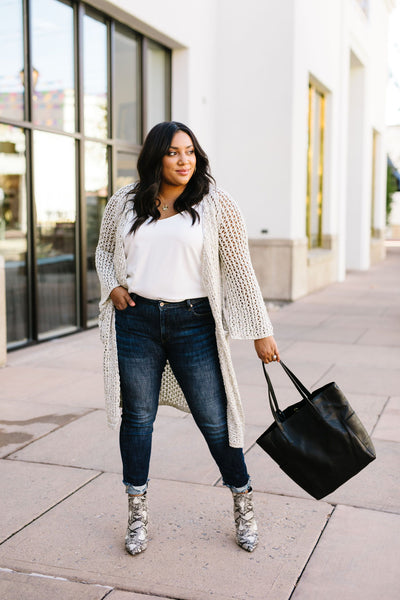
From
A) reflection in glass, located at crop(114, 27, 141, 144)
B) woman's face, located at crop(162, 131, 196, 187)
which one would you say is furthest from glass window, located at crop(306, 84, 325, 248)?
woman's face, located at crop(162, 131, 196, 187)

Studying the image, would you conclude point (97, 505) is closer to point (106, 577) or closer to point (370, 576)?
point (106, 577)

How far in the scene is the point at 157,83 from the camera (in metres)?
10.9

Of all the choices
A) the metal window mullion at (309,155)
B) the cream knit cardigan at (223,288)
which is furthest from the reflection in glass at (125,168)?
the cream knit cardigan at (223,288)

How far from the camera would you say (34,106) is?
26.5 ft

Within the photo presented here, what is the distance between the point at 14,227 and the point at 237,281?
5.23 meters

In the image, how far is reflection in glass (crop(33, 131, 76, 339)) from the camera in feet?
27.1

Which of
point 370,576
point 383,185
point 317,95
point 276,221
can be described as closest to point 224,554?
point 370,576

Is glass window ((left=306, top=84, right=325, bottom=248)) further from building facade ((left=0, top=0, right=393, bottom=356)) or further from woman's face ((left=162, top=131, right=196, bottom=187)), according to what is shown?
woman's face ((left=162, top=131, right=196, bottom=187))

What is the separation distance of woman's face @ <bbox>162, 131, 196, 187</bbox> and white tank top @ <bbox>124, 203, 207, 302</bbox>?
142 mm

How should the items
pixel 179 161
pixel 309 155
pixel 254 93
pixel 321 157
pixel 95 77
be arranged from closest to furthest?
pixel 179 161 → pixel 95 77 → pixel 254 93 → pixel 309 155 → pixel 321 157

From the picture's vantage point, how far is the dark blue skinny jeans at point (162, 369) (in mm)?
3059

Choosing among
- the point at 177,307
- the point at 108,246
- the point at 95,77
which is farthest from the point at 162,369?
the point at 95,77

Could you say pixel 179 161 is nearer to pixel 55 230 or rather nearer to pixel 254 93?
pixel 55 230

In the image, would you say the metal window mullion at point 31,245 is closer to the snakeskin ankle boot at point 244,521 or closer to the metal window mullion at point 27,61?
the metal window mullion at point 27,61
